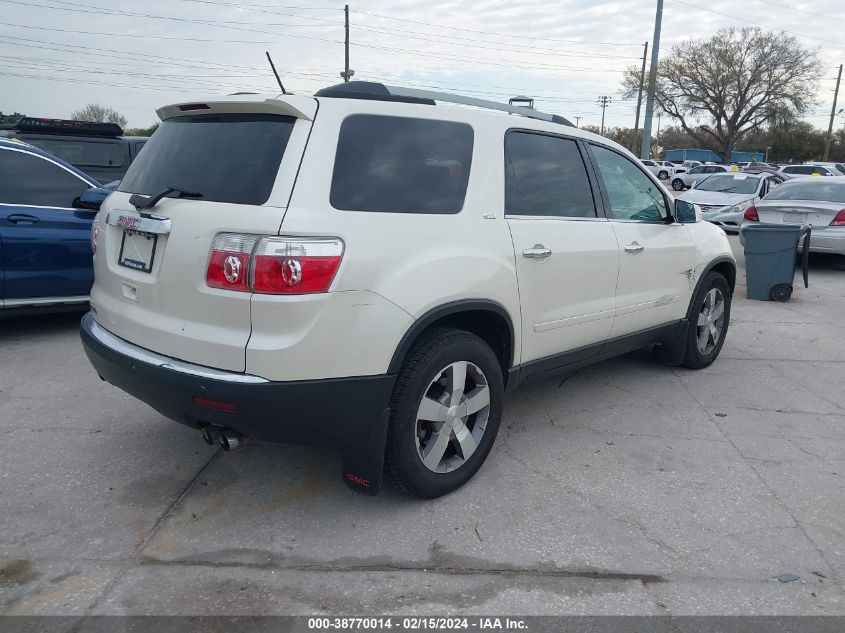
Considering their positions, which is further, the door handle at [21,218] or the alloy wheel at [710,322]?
the door handle at [21,218]

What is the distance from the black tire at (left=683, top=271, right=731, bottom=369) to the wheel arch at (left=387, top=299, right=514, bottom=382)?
7.66 ft

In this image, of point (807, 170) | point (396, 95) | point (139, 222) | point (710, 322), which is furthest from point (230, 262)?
point (807, 170)

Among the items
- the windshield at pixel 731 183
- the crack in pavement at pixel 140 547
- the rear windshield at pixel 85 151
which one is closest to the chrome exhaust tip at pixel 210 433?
the crack in pavement at pixel 140 547

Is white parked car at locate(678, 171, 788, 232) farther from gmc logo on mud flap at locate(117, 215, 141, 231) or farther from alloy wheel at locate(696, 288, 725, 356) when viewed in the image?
gmc logo on mud flap at locate(117, 215, 141, 231)

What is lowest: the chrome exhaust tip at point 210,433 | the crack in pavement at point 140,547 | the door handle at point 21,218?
the crack in pavement at point 140,547

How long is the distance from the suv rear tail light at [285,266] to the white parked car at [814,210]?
395 inches

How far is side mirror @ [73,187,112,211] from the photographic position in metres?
5.97

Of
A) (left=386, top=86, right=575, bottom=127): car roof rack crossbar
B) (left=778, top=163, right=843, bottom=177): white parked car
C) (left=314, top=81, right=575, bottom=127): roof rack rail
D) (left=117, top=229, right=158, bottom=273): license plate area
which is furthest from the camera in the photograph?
(left=778, top=163, right=843, bottom=177): white parked car

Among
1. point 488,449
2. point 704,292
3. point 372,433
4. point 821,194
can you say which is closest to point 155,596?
point 372,433

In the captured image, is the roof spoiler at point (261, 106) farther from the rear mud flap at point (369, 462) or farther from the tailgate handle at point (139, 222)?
the rear mud flap at point (369, 462)

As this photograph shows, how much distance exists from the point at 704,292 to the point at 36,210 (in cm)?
567

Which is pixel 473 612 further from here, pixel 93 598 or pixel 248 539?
pixel 93 598

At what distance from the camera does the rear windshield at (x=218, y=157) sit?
294 cm

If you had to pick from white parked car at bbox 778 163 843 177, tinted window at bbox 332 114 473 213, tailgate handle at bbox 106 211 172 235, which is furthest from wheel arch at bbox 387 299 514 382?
white parked car at bbox 778 163 843 177
